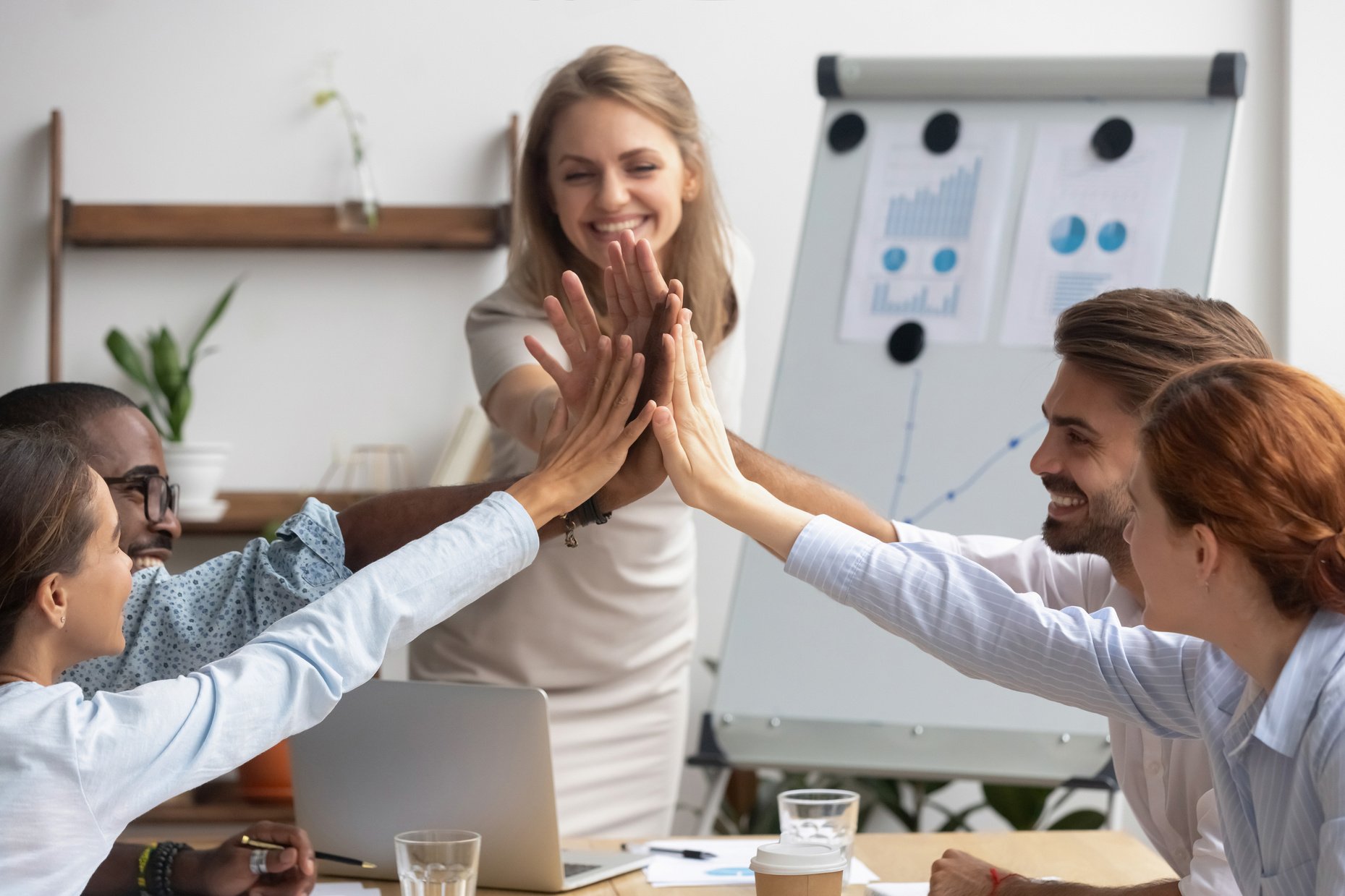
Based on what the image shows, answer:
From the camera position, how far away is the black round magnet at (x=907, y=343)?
7.40ft

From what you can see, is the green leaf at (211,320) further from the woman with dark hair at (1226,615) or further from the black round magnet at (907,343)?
the woman with dark hair at (1226,615)

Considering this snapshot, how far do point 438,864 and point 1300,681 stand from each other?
25.8 inches

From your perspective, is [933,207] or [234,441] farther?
[234,441]

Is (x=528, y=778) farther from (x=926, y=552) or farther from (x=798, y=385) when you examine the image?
(x=798, y=385)

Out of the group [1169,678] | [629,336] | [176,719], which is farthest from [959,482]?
[176,719]

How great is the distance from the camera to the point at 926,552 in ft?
3.80

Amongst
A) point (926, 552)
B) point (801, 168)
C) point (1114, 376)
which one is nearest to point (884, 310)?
point (801, 168)

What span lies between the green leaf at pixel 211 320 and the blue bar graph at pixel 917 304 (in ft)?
4.44

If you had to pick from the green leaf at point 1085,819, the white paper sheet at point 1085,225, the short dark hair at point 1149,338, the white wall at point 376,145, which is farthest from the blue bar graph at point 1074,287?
the green leaf at point 1085,819

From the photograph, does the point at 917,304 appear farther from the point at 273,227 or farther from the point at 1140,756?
the point at 273,227

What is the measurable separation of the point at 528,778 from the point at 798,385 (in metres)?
1.22

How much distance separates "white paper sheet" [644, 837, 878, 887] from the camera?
1287 mm

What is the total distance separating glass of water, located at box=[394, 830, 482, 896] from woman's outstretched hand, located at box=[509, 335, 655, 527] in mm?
286

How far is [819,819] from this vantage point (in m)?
1.25
